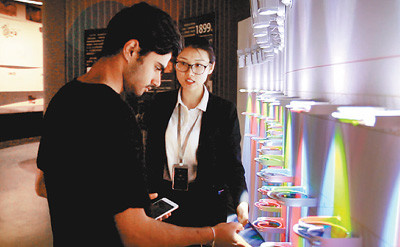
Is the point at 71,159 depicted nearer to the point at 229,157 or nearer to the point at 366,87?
the point at 366,87

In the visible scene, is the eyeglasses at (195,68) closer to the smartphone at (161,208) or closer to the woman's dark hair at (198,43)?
the woman's dark hair at (198,43)

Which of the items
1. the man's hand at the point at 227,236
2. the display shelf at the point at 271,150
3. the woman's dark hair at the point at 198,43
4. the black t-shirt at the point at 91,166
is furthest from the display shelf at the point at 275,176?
the woman's dark hair at the point at 198,43

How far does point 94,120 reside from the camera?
101cm

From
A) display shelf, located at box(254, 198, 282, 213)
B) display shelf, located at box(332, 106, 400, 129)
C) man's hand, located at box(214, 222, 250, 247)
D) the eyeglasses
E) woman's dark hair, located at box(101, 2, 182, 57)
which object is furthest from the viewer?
the eyeglasses

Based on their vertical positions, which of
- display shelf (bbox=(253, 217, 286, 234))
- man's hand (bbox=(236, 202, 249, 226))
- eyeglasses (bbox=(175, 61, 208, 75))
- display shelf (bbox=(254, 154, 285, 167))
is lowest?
display shelf (bbox=(253, 217, 286, 234))

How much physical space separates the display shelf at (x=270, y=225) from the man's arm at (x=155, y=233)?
417 mm

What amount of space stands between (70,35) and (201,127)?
16.6ft

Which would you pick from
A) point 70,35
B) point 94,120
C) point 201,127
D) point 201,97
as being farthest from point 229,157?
point 70,35

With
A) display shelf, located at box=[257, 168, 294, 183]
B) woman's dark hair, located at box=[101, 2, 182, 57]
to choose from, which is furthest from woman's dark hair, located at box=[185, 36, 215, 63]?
woman's dark hair, located at box=[101, 2, 182, 57]

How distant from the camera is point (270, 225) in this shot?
5.92 ft

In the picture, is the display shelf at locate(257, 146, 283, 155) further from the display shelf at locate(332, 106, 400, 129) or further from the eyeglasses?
the display shelf at locate(332, 106, 400, 129)

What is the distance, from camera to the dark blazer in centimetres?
206

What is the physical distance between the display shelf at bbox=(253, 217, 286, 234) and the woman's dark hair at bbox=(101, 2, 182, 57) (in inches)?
38.4

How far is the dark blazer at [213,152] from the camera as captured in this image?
2057 mm
